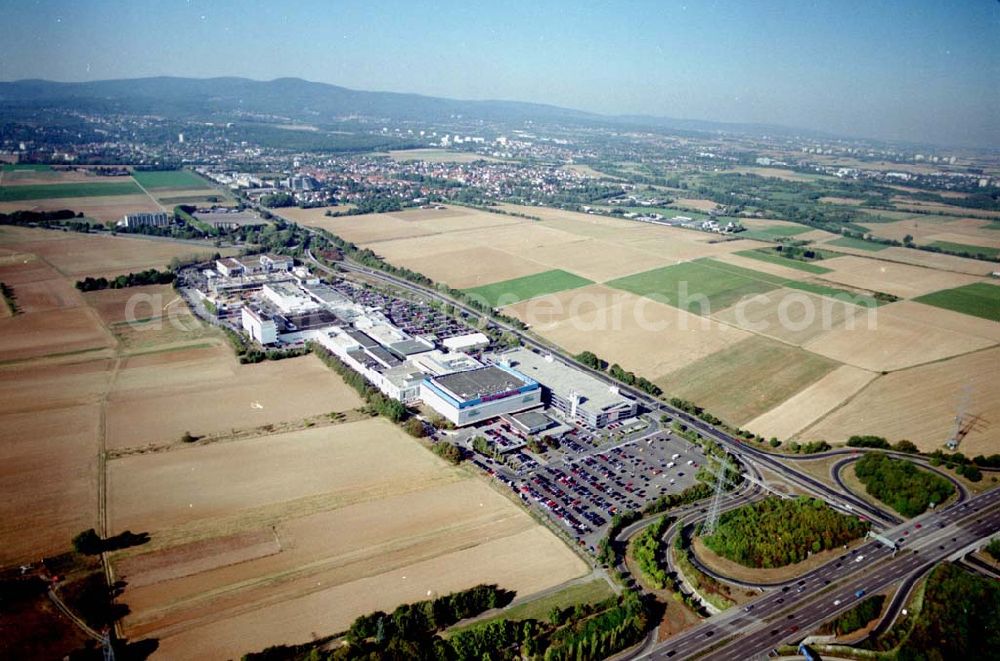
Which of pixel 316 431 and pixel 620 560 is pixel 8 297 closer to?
pixel 316 431

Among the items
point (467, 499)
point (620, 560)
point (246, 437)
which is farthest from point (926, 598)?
point (246, 437)

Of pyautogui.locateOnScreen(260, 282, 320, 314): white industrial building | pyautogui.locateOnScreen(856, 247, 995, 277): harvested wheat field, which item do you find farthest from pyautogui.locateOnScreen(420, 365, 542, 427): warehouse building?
pyautogui.locateOnScreen(856, 247, 995, 277): harvested wheat field

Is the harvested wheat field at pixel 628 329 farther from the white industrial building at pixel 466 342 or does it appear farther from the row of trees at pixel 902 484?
the row of trees at pixel 902 484

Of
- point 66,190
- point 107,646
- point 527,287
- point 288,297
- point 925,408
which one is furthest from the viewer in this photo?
point 66,190

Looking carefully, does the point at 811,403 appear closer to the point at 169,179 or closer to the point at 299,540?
the point at 299,540

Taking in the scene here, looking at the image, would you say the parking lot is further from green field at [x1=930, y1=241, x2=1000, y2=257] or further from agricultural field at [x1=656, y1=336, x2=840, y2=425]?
green field at [x1=930, y1=241, x2=1000, y2=257]

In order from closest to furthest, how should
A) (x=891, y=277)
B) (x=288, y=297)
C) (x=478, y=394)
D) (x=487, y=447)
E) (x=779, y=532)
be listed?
(x=779, y=532)
(x=487, y=447)
(x=478, y=394)
(x=288, y=297)
(x=891, y=277)

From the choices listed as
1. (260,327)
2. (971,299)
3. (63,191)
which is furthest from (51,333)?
(971,299)

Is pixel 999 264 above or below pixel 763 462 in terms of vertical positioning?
above
